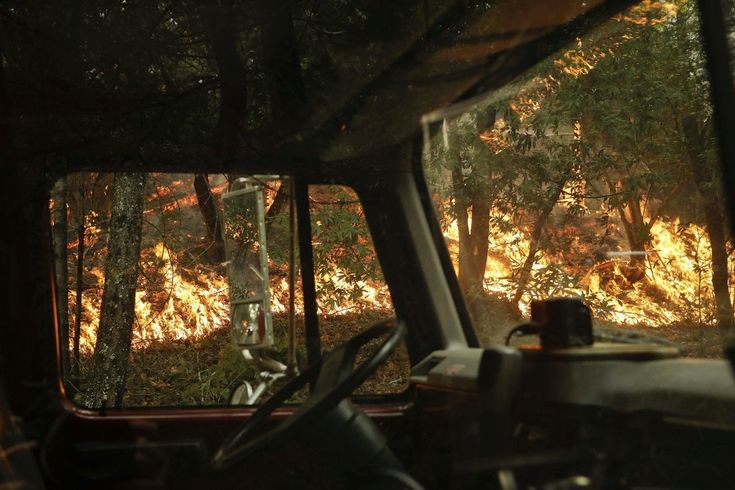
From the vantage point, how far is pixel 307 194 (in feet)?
6.44

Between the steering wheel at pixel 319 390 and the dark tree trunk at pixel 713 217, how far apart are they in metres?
0.69

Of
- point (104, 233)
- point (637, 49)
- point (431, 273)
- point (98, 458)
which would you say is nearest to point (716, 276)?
point (637, 49)

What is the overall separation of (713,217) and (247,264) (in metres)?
1.00

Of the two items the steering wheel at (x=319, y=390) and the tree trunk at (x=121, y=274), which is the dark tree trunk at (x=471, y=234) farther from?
the tree trunk at (x=121, y=274)

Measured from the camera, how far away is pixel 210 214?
192 centimetres

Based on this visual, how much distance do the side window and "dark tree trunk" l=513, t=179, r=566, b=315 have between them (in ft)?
1.19

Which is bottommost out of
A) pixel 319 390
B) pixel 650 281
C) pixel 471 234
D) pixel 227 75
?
pixel 319 390

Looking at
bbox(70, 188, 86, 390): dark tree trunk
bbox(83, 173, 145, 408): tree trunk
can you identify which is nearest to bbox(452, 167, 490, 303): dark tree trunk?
bbox(83, 173, 145, 408): tree trunk

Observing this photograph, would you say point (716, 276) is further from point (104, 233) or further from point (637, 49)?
point (104, 233)

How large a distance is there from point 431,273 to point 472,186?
0.80ft

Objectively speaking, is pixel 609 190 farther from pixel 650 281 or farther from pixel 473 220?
pixel 473 220

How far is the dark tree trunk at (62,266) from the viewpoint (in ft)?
6.14

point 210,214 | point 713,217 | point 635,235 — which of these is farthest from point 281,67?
point 713,217

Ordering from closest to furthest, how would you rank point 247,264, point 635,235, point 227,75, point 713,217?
point 713,217
point 635,235
point 227,75
point 247,264
